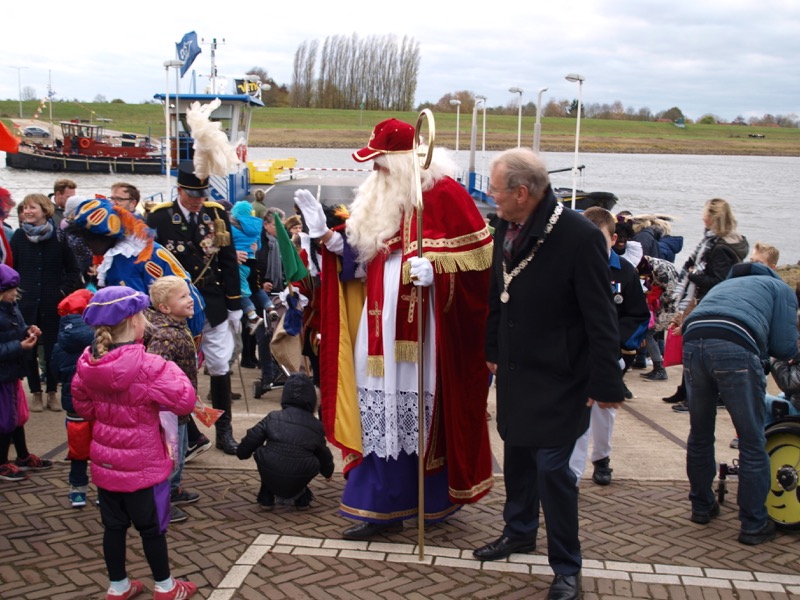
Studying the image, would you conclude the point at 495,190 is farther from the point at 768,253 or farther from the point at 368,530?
the point at 768,253

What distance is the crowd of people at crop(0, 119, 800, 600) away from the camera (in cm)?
358

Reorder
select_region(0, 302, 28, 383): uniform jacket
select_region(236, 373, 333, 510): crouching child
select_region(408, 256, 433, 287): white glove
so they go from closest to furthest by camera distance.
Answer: select_region(408, 256, 433, 287): white glove, select_region(236, 373, 333, 510): crouching child, select_region(0, 302, 28, 383): uniform jacket

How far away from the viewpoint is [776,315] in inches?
175

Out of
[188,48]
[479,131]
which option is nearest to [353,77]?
[479,131]

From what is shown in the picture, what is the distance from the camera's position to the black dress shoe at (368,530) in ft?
14.4

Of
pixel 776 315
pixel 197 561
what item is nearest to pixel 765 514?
pixel 776 315

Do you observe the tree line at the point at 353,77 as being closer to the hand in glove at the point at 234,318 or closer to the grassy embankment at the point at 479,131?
the grassy embankment at the point at 479,131

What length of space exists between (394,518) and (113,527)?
1473 millimetres

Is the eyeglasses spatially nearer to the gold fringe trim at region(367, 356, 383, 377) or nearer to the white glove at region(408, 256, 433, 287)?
the white glove at region(408, 256, 433, 287)

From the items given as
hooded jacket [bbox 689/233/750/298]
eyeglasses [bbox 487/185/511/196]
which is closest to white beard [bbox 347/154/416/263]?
eyeglasses [bbox 487/185/511/196]

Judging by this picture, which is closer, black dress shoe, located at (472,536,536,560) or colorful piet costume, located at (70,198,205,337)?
black dress shoe, located at (472,536,536,560)

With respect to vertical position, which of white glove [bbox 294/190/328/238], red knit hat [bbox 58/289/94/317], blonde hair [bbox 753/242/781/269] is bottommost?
red knit hat [bbox 58/289/94/317]

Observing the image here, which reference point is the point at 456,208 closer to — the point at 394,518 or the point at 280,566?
the point at 394,518

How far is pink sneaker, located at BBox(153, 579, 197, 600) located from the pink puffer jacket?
488mm
